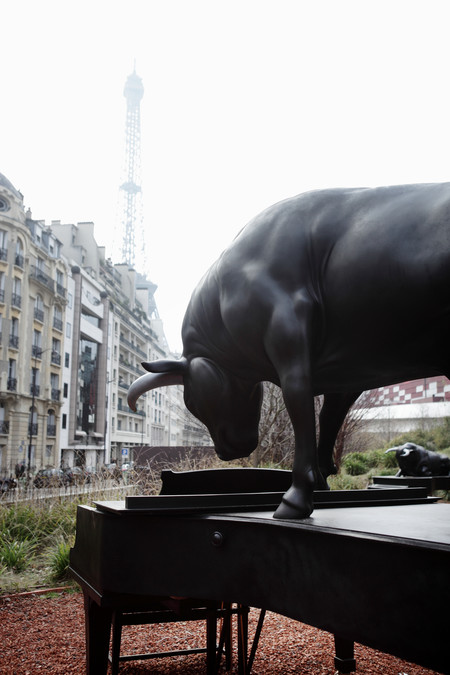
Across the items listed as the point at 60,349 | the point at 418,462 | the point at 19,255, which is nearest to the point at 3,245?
the point at 19,255

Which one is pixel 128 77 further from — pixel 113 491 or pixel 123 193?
pixel 113 491

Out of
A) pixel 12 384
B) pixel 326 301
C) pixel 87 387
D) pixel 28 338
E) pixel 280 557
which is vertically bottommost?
pixel 280 557

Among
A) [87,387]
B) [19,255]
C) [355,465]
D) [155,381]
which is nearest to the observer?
[155,381]

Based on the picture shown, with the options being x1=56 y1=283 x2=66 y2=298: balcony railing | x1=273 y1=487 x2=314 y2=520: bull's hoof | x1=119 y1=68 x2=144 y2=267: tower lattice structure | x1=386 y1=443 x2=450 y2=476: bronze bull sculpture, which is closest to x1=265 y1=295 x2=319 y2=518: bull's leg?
x1=273 y1=487 x2=314 y2=520: bull's hoof

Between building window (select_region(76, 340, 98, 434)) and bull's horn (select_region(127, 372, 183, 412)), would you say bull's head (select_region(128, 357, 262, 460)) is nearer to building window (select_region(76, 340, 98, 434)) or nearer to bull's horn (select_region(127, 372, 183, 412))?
bull's horn (select_region(127, 372, 183, 412))

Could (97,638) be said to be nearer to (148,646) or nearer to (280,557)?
(280,557)

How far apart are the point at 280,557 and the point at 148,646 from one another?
3.81 metres

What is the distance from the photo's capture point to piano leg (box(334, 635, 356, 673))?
3.84 meters

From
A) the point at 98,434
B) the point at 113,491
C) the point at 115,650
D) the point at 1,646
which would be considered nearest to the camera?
the point at 115,650

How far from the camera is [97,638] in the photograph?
251cm

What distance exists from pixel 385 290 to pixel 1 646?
4.79 metres

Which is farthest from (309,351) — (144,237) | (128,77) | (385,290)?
(128,77)

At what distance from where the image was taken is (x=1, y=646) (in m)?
4.87

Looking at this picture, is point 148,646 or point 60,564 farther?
point 60,564
